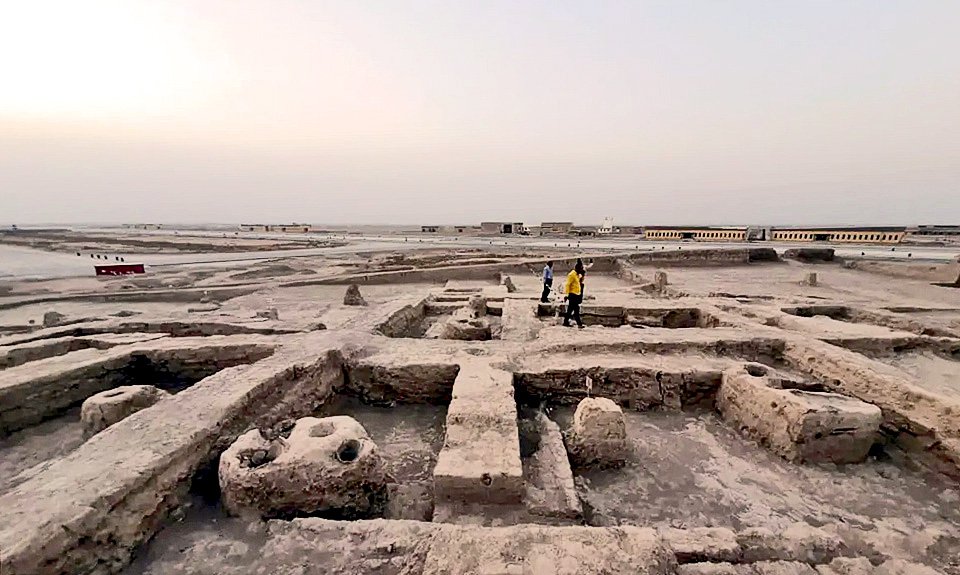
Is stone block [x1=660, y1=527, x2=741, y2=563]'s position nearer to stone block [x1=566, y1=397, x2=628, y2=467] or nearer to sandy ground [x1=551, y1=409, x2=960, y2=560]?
sandy ground [x1=551, y1=409, x2=960, y2=560]

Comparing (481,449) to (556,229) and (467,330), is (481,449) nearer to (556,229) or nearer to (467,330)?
(467,330)

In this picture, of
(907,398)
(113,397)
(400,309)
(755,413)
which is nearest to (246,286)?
(400,309)

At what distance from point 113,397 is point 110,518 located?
2.29 meters

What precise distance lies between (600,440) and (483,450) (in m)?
1.24

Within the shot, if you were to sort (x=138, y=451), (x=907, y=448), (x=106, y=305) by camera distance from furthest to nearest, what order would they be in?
(x=106, y=305)
(x=907, y=448)
(x=138, y=451)

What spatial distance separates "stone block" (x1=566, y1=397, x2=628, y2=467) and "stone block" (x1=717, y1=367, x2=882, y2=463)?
5.31ft

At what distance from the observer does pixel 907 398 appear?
14.2 feet

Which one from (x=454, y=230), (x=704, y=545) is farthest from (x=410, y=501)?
(x=454, y=230)

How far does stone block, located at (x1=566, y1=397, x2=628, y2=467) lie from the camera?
3975mm

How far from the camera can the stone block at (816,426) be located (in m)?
4.00

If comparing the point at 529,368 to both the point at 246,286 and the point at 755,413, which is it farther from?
the point at 246,286

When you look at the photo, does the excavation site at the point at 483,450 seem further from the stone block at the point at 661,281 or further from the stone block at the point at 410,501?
the stone block at the point at 661,281

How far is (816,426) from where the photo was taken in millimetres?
3996

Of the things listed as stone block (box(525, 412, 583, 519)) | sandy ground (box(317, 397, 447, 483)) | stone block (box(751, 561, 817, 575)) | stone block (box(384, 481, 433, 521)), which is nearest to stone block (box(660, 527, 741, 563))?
stone block (box(751, 561, 817, 575))
